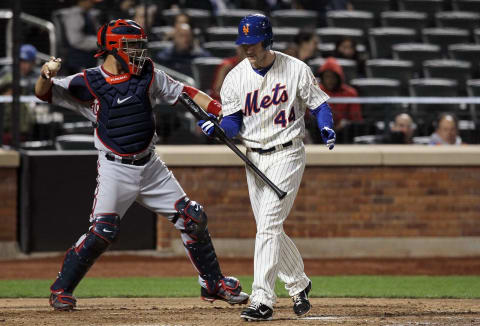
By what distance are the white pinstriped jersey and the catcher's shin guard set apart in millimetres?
1068

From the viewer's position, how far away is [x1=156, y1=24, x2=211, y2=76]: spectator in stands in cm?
1168

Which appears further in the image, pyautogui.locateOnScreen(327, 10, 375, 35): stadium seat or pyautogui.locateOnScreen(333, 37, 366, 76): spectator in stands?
pyautogui.locateOnScreen(327, 10, 375, 35): stadium seat

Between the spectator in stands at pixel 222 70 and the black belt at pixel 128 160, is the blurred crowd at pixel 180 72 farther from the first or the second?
the black belt at pixel 128 160

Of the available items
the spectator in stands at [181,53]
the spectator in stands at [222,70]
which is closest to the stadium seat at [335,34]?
the spectator in stands at [181,53]

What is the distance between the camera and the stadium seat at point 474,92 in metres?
11.0

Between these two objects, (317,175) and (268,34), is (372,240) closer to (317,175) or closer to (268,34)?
(317,175)

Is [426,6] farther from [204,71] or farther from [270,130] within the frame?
[270,130]

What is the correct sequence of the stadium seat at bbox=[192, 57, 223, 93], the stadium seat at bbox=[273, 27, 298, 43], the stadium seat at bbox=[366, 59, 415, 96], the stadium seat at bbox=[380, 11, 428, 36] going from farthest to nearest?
the stadium seat at bbox=[380, 11, 428, 36] → the stadium seat at bbox=[273, 27, 298, 43] → the stadium seat at bbox=[366, 59, 415, 96] → the stadium seat at bbox=[192, 57, 223, 93]

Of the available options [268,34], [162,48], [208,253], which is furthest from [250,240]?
[268,34]

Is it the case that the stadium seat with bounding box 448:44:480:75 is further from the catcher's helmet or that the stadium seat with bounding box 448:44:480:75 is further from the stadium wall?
the catcher's helmet

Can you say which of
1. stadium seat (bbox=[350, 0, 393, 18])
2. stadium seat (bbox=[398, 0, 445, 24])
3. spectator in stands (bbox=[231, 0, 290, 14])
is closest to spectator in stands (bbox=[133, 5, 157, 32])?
spectator in stands (bbox=[231, 0, 290, 14])

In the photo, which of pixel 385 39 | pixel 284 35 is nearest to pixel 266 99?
pixel 284 35

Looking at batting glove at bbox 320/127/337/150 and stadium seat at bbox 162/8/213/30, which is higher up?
stadium seat at bbox 162/8/213/30

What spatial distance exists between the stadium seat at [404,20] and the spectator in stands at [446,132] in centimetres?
364
